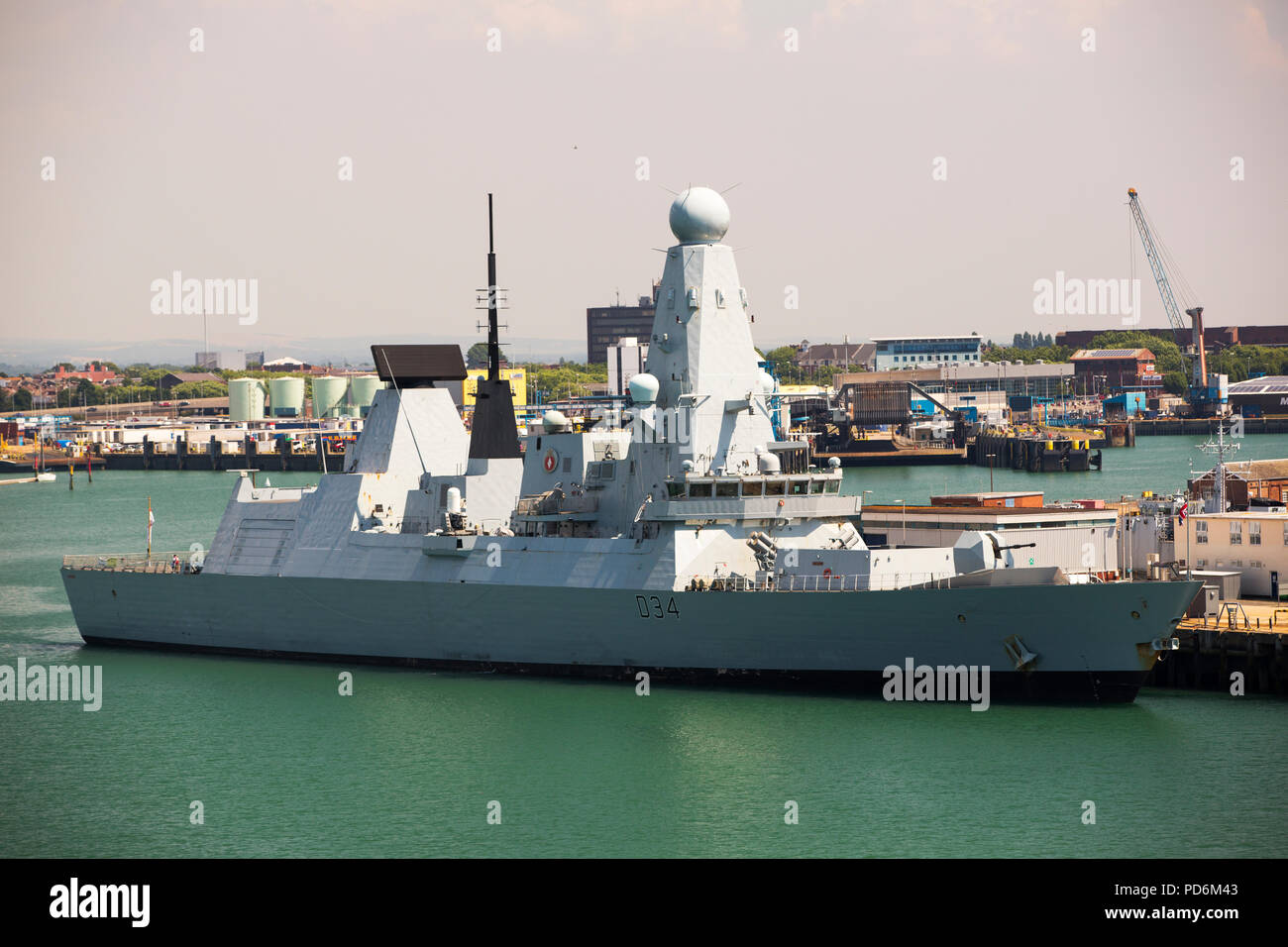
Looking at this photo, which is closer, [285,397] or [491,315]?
[491,315]

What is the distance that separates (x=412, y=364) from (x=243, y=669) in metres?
7.50

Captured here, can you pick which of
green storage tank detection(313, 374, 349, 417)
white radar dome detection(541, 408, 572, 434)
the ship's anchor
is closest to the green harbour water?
the ship's anchor

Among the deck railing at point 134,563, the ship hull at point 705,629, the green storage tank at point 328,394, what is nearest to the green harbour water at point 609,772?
the ship hull at point 705,629

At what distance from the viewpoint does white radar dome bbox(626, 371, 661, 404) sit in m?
27.8

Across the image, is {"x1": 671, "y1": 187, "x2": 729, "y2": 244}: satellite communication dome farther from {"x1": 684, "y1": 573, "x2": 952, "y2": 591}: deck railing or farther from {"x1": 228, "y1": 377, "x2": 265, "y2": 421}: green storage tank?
{"x1": 228, "y1": 377, "x2": 265, "y2": 421}: green storage tank

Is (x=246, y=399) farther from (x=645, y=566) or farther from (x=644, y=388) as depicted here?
(x=645, y=566)

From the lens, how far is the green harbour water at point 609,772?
19.9 metres

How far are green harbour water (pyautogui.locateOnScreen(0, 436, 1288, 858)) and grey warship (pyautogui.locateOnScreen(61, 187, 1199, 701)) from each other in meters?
0.67

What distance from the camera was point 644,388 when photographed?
2781 cm

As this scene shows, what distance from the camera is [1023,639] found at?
2475 cm

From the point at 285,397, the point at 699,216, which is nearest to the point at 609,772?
the point at 699,216

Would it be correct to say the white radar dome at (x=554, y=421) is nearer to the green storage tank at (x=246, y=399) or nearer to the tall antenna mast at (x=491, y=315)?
the tall antenna mast at (x=491, y=315)

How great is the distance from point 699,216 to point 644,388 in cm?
342

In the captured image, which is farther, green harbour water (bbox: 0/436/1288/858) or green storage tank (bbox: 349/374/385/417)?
green storage tank (bbox: 349/374/385/417)
